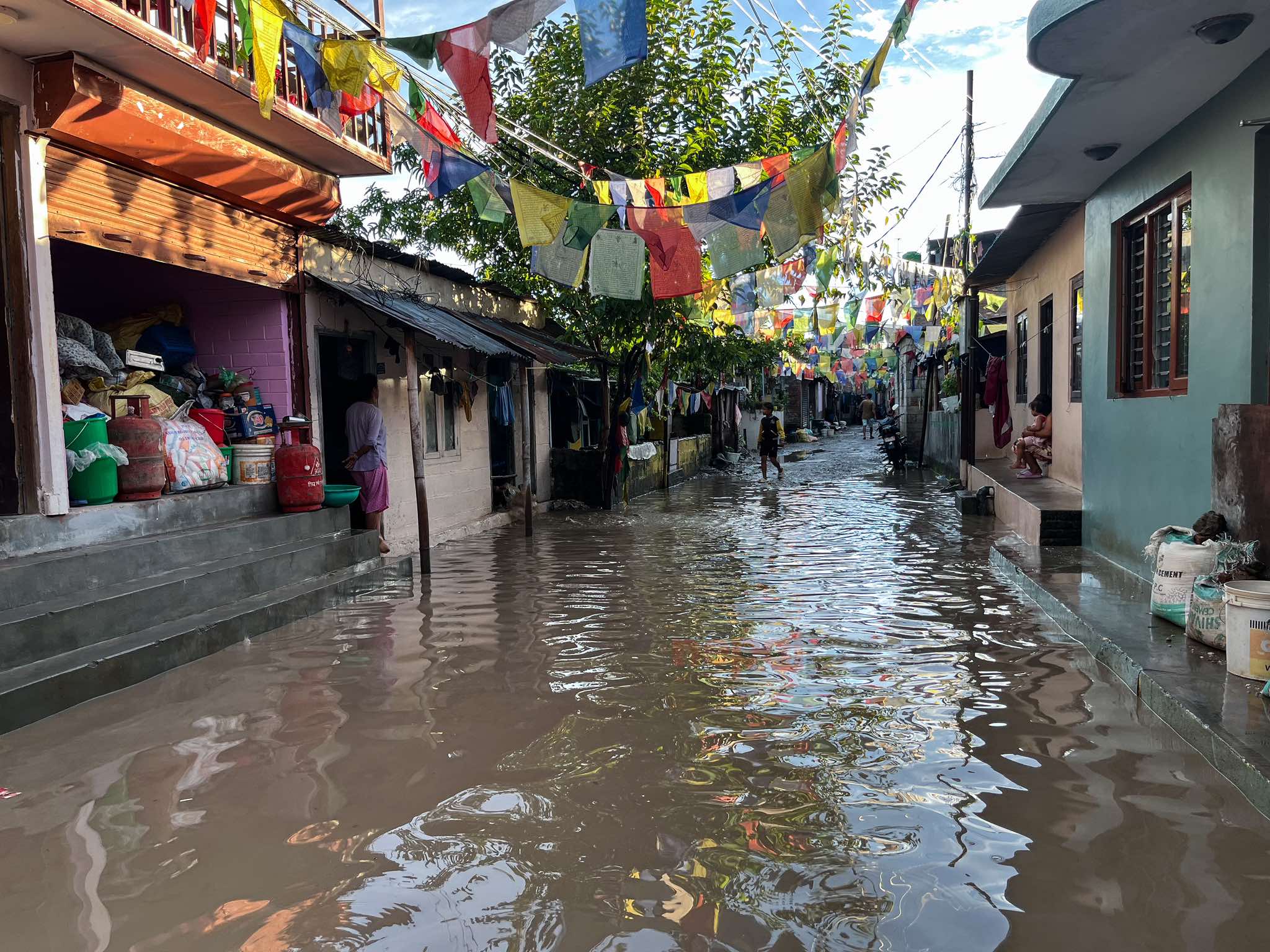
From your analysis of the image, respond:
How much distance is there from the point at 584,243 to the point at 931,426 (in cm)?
1883

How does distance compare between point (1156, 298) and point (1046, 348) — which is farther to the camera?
point (1046, 348)

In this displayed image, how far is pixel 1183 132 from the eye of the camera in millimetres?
6996

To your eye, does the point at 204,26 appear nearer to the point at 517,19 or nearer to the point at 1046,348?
the point at 517,19

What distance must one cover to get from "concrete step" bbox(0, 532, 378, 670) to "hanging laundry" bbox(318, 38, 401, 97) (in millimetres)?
3537

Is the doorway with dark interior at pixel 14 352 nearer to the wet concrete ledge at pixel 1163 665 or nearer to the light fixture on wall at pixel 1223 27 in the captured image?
the wet concrete ledge at pixel 1163 665

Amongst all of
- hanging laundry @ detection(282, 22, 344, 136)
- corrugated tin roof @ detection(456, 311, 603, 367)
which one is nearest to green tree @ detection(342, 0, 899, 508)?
corrugated tin roof @ detection(456, 311, 603, 367)

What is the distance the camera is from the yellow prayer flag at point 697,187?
31.0ft

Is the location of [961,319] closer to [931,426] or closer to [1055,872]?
[931,426]

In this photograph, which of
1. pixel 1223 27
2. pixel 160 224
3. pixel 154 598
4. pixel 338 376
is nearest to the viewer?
pixel 1223 27

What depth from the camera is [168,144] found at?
24.1 ft

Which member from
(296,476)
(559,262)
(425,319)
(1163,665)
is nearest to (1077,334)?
(559,262)

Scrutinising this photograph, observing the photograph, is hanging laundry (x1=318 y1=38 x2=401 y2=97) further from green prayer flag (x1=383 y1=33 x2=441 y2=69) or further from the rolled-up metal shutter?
the rolled-up metal shutter

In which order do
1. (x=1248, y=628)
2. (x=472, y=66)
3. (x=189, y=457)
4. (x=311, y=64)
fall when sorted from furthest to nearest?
(x=189, y=457)
(x=311, y=64)
(x=472, y=66)
(x=1248, y=628)

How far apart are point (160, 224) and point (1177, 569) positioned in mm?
7866
